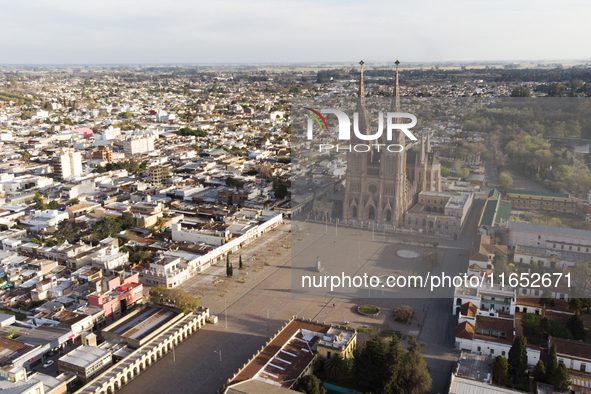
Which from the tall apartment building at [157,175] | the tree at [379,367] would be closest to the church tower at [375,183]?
the tree at [379,367]

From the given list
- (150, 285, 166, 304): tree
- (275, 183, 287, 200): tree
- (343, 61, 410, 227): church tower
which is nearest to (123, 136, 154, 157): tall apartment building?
(275, 183, 287, 200): tree

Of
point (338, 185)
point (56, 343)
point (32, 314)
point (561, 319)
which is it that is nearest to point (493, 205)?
point (561, 319)

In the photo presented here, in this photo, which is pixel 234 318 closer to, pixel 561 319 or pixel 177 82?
pixel 561 319

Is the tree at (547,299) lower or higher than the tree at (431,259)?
lower

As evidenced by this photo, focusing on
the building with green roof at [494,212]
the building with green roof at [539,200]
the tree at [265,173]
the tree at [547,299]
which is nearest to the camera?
the tree at [547,299]

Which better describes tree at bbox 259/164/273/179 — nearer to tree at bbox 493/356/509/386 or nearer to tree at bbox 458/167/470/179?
tree at bbox 458/167/470/179

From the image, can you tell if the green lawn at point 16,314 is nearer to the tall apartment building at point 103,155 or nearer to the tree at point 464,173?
the tree at point 464,173
